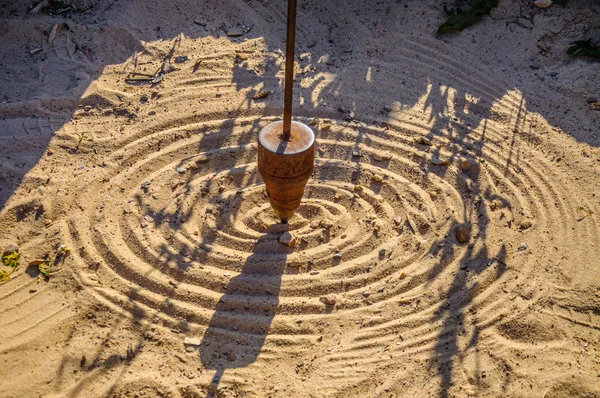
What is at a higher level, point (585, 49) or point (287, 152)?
point (585, 49)

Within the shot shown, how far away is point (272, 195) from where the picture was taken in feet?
13.1

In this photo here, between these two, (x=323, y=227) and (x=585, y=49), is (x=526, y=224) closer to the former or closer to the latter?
(x=323, y=227)

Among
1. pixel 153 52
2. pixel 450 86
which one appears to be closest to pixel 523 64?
pixel 450 86

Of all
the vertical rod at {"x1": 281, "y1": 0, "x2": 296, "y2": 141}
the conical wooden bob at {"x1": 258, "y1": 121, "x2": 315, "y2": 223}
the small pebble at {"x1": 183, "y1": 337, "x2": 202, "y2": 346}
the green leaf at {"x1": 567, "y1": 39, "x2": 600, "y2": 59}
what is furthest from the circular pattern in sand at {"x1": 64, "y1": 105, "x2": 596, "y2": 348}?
the green leaf at {"x1": 567, "y1": 39, "x2": 600, "y2": 59}

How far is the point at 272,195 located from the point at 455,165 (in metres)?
2.12

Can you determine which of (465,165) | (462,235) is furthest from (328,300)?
(465,165)

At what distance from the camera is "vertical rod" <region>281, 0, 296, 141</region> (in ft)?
10.4

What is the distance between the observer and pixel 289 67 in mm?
3402

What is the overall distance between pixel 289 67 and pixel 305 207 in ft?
5.29

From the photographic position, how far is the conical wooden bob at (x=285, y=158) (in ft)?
11.7

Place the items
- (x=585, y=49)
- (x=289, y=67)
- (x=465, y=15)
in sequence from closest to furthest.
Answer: (x=289, y=67), (x=585, y=49), (x=465, y=15)

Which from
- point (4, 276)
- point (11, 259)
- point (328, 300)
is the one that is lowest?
point (4, 276)

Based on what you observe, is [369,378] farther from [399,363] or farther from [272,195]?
[272,195]

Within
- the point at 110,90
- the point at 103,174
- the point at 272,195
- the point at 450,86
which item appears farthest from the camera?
the point at 450,86
